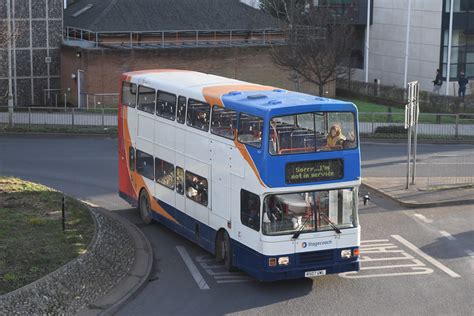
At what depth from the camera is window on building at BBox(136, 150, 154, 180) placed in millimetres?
22011

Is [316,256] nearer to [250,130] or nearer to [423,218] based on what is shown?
[250,130]

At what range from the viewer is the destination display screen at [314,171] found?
16.3 m

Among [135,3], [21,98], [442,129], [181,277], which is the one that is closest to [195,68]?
[135,3]

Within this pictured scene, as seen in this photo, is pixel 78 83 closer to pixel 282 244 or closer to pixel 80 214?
pixel 80 214

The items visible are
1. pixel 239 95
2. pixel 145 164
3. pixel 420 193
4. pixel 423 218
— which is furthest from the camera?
pixel 420 193

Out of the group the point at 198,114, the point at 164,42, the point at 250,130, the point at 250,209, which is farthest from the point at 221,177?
the point at 164,42

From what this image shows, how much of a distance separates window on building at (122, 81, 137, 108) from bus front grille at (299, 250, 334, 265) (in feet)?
25.6

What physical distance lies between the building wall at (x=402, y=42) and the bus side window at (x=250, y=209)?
3647 centimetres

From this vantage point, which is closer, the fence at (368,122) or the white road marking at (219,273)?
the white road marking at (219,273)

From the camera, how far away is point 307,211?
16.6m

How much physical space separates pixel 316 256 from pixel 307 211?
889 mm

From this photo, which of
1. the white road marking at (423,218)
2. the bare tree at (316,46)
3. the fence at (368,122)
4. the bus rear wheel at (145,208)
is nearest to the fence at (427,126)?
the fence at (368,122)

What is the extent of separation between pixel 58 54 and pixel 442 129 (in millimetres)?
20618

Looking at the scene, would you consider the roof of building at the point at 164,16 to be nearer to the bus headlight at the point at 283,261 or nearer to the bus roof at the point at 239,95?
the bus roof at the point at 239,95
